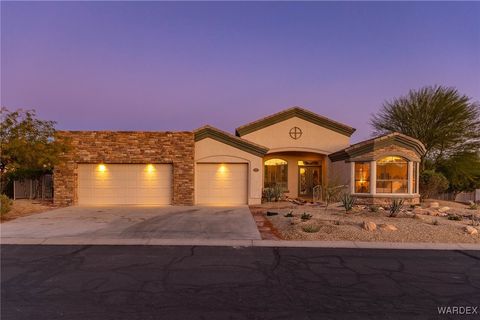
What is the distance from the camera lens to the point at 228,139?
65.3 ft

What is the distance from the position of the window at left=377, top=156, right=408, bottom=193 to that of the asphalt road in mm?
10529

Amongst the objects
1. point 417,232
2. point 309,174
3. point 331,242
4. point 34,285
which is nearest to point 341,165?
point 309,174

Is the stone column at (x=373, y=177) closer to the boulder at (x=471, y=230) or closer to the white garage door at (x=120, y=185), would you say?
the boulder at (x=471, y=230)

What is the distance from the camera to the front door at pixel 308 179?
24891 millimetres

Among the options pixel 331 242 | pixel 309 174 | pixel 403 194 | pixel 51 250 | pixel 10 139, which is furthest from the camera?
pixel 309 174

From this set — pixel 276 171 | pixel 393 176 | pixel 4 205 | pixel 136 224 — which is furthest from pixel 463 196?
pixel 4 205

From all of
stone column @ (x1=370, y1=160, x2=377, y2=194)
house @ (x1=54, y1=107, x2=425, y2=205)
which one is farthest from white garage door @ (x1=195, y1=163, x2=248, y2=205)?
stone column @ (x1=370, y1=160, x2=377, y2=194)

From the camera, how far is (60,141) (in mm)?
18359

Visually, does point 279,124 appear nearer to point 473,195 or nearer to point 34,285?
point 473,195

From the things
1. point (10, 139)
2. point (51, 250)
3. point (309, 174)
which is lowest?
point (51, 250)

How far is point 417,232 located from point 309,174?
1371 cm

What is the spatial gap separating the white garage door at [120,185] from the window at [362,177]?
10.5m

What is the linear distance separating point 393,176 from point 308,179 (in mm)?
6527

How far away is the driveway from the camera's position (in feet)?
36.5
